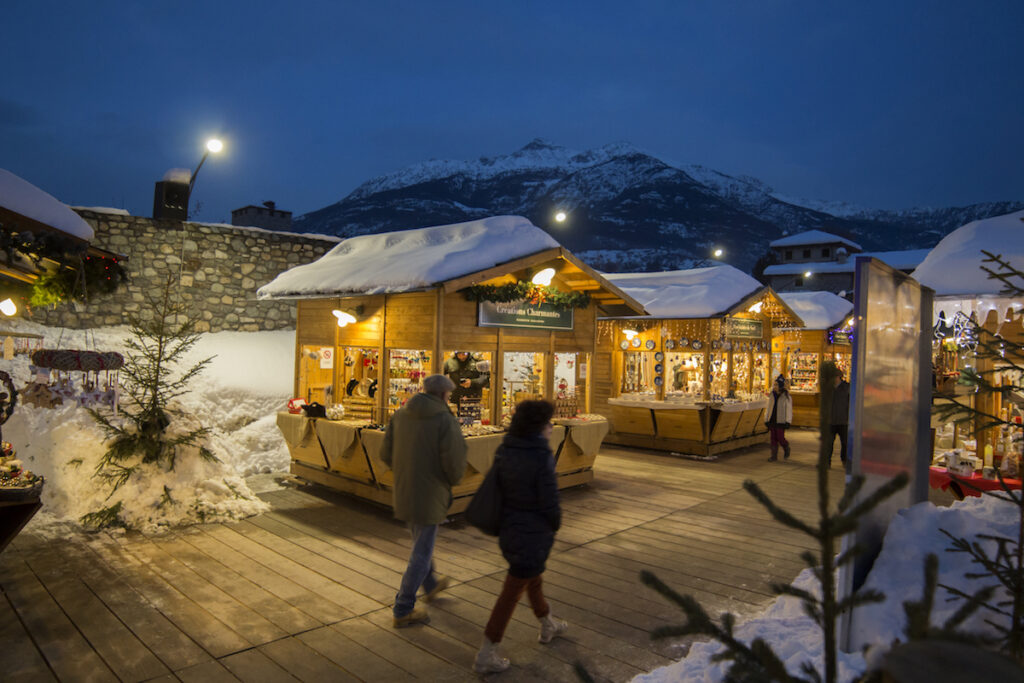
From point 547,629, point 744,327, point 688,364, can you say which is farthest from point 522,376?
point 744,327

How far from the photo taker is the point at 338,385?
391 inches

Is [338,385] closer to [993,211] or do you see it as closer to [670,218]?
[670,218]

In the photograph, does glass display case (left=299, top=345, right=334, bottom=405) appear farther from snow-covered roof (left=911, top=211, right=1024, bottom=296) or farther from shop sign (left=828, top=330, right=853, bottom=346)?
shop sign (left=828, top=330, right=853, bottom=346)

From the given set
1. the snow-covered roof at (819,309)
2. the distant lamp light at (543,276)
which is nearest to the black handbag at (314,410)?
the distant lamp light at (543,276)

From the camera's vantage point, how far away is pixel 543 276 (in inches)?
375

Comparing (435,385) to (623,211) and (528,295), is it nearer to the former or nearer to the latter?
(528,295)

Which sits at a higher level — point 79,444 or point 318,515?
point 79,444

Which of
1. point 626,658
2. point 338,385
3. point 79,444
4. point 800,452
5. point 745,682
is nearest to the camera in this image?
point 745,682

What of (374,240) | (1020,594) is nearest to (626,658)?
(1020,594)

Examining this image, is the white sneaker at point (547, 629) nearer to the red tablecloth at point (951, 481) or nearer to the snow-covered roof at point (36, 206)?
the red tablecloth at point (951, 481)

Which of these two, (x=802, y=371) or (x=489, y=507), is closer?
(x=489, y=507)

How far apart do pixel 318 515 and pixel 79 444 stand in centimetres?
280

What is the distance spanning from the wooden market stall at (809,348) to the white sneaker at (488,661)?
14.7m

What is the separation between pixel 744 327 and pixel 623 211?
89.2 meters
